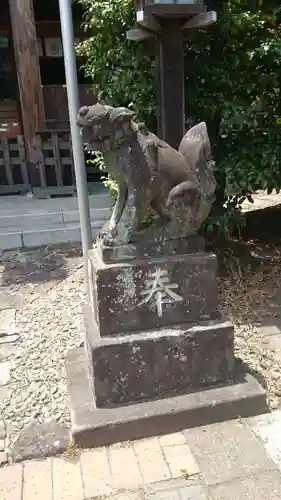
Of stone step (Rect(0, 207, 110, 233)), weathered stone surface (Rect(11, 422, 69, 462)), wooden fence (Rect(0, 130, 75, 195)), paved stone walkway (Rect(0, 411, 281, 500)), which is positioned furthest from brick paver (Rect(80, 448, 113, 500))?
wooden fence (Rect(0, 130, 75, 195))

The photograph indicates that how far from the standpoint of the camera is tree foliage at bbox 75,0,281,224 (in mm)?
3979

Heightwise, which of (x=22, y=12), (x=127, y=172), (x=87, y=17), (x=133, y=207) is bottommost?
(x=133, y=207)

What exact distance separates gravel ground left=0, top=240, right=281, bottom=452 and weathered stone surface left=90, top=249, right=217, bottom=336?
737mm

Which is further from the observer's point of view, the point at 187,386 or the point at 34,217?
the point at 34,217

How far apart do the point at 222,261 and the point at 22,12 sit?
456cm

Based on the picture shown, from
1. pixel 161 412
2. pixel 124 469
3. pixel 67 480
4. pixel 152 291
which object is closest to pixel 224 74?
pixel 152 291

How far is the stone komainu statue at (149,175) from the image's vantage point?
2.50 metres

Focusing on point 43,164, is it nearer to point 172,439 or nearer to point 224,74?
point 224,74

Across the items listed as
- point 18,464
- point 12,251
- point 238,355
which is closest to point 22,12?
point 12,251

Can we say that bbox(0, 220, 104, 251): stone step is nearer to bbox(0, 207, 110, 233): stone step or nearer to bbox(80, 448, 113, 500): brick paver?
bbox(0, 207, 110, 233): stone step

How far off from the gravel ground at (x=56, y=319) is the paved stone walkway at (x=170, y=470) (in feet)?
1.06

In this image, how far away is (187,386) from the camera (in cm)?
285

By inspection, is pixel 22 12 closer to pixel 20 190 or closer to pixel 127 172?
pixel 20 190

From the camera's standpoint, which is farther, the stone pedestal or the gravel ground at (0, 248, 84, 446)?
the gravel ground at (0, 248, 84, 446)
